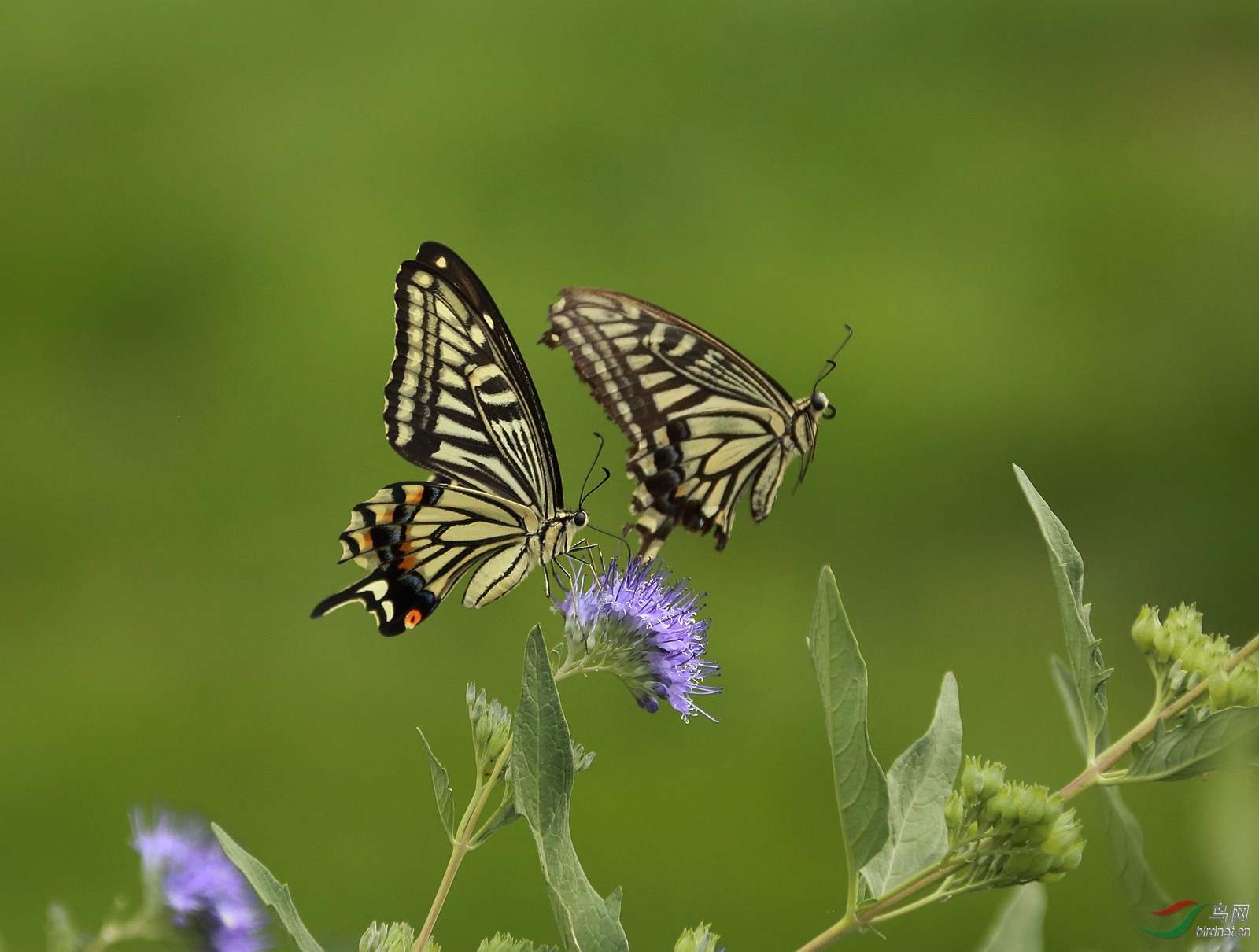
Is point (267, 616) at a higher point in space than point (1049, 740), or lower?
higher

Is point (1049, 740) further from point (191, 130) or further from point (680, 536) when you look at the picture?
point (191, 130)

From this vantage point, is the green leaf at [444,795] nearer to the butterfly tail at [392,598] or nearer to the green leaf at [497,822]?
the green leaf at [497,822]

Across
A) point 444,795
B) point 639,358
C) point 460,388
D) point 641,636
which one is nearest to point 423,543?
point 460,388

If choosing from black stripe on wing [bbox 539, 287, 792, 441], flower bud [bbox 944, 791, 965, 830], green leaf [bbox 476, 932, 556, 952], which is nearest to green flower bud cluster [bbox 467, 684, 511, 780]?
green leaf [bbox 476, 932, 556, 952]

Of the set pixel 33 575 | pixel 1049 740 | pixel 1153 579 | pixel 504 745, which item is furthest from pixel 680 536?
pixel 504 745

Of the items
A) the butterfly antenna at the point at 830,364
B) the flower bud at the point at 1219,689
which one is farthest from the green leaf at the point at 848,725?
the butterfly antenna at the point at 830,364

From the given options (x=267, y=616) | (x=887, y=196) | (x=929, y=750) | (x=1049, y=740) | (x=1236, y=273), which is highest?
(x=887, y=196)

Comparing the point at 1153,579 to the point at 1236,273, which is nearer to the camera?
the point at 1153,579
